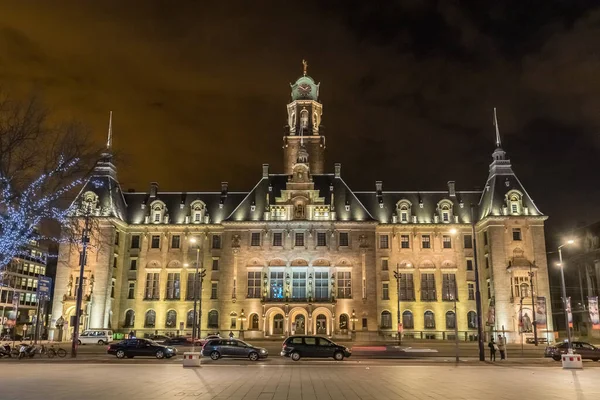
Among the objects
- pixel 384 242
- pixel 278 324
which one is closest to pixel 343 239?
pixel 384 242

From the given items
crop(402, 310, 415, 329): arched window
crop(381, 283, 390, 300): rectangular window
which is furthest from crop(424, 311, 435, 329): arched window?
crop(381, 283, 390, 300): rectangular window

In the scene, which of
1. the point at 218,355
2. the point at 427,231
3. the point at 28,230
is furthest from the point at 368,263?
the point at 28,230

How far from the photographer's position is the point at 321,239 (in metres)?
66.2

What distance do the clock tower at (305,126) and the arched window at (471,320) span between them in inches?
1219

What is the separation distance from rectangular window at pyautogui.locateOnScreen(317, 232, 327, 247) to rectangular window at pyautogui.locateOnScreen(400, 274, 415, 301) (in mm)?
11643

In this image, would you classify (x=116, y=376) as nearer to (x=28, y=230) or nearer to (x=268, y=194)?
(x=28, y=230)

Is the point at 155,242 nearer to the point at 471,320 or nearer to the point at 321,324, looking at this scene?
the point at 321,324

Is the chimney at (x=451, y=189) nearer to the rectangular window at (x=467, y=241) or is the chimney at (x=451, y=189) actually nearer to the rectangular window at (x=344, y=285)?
the rectangular window at (x=467, y=241)

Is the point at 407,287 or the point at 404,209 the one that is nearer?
the point at 407,287

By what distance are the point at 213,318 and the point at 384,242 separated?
83.4ft

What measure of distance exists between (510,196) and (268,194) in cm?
3286

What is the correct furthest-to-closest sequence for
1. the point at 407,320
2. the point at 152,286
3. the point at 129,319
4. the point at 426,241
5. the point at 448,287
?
the point at 426,241 < the point at 152,286 < the point at 129,319 < the point at 448,287 < the point at 407,320

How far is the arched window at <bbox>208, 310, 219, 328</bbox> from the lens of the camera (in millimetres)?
66188

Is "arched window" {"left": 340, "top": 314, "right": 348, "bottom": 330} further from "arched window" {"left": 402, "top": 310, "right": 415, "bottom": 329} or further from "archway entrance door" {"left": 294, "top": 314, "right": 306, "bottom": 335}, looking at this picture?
"arched window" {"left": 402, "top": 310, "right": 415, "bottom": 329}
